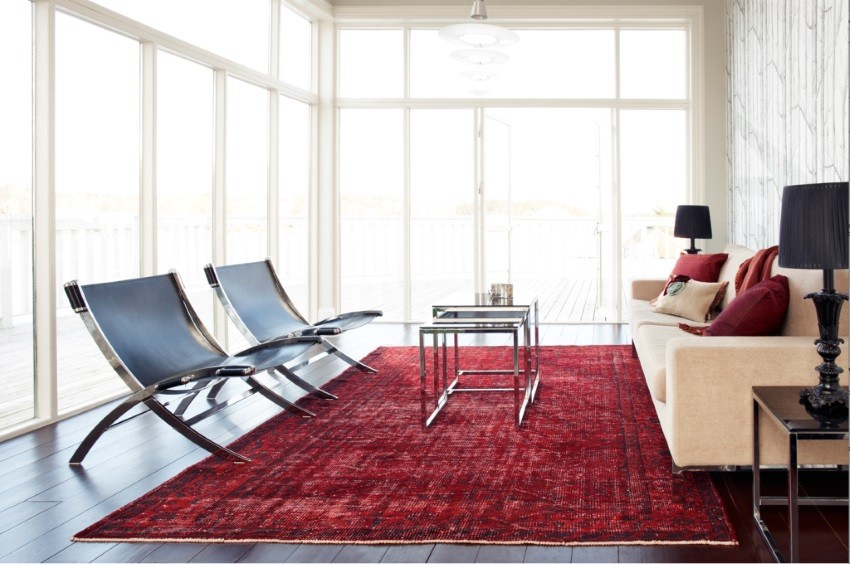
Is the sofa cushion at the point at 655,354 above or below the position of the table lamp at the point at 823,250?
below

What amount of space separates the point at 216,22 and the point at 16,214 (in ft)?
8.07

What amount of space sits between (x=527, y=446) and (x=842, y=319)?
1373mm

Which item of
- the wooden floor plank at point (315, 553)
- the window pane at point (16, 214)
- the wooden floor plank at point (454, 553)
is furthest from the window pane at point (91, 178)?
the wooden floor plank at point (454, 553)

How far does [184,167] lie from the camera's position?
5363 millimetres

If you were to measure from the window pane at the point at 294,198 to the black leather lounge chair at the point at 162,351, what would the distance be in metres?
2.78

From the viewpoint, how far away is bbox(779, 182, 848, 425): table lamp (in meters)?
2.48

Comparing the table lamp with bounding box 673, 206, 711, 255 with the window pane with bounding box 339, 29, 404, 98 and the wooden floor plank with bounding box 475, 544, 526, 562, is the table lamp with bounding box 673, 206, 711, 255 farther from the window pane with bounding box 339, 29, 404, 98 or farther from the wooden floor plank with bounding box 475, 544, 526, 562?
the wooden floor plank with bounding box 475, 544, 526, 562

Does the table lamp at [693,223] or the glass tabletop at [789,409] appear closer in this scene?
the glass tabletop at [789,409]

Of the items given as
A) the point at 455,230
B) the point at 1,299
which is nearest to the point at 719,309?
the point at 455,230

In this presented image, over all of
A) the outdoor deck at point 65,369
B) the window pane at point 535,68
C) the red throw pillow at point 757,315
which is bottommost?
the outdoor deck at point 65,369

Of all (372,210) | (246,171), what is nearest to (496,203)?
(372,210)

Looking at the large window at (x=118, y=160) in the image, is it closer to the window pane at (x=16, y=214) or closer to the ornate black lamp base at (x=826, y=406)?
the window pane at (x=16, y=214)

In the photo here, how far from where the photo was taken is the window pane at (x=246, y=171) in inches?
238

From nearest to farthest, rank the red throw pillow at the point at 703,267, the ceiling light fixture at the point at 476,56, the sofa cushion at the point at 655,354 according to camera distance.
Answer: the sofa cushion at the point at 655,354, the red throw pillow at the point at 703,267, the ceiling light fixture at the point at 476,56
